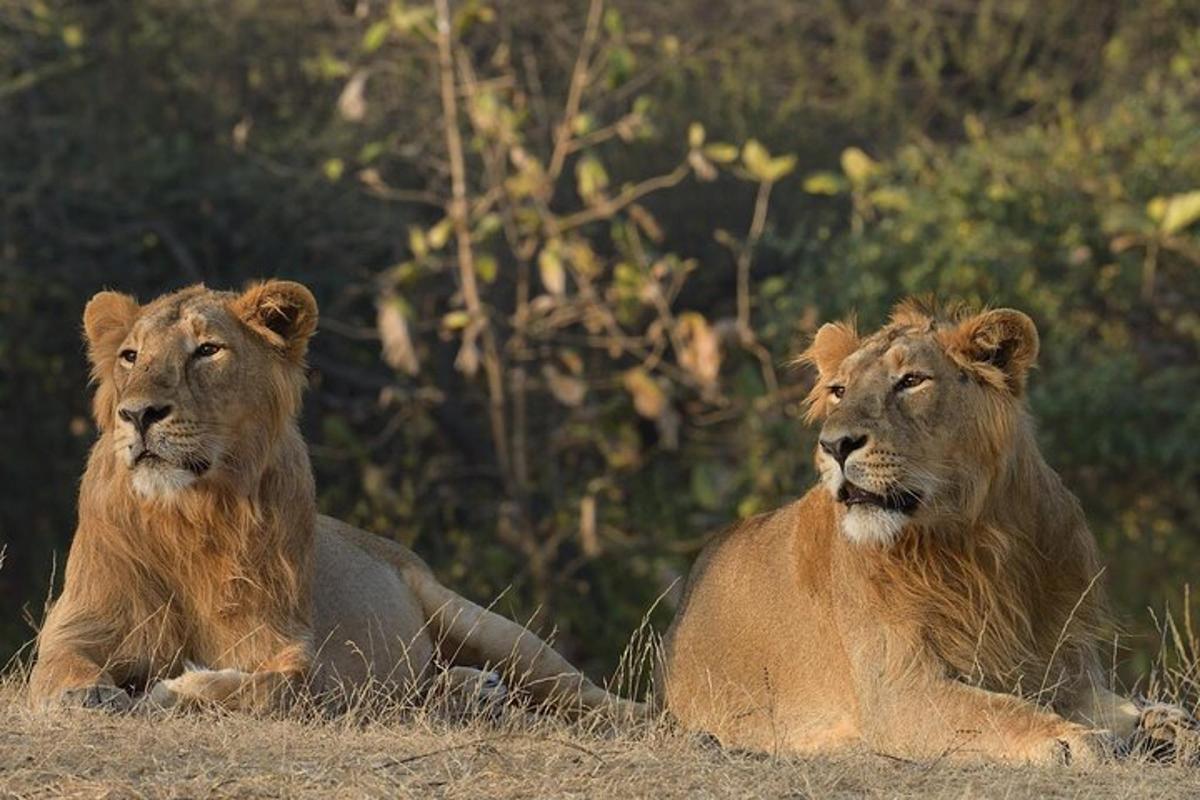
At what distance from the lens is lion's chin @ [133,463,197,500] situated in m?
6.40

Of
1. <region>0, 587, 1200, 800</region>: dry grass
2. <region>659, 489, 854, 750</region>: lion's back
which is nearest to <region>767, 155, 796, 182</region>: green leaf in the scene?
<region>659, 489, 854, 750</region>: lion's back

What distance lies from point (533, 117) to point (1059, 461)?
366 centimetres

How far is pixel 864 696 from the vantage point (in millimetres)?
6430

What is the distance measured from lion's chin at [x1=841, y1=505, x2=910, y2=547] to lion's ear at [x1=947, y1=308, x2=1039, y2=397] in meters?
0.47

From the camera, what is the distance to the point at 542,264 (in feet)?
41.0

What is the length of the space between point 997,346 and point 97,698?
2430mm

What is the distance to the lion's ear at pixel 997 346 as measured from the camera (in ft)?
21.0

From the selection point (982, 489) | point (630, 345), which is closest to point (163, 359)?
point (982, 489)

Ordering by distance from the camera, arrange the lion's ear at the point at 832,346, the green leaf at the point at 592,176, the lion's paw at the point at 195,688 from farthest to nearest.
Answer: the green leaf at the point at 592,176 < the lion's ear at the point at 832,346 < the lion's paw at the point at 195,688

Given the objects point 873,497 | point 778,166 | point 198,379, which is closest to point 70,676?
point 198,379

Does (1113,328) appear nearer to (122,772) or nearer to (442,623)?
(442,623)

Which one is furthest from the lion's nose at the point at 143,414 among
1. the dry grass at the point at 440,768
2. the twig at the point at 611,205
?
the twig at the point at 611,205

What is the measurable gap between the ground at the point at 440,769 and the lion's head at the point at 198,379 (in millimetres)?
782

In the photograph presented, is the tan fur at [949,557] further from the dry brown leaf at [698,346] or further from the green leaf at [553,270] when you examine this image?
the dry brown leaf at [698,346]
